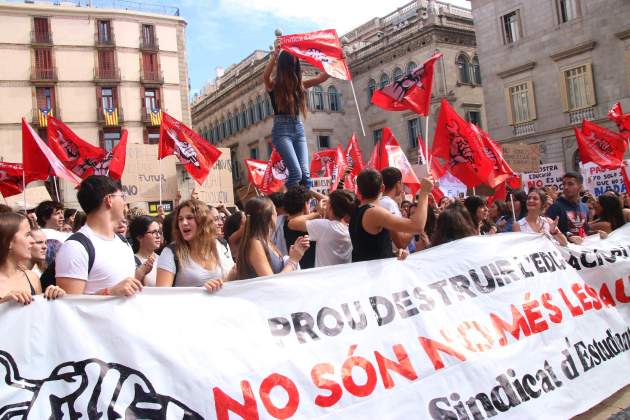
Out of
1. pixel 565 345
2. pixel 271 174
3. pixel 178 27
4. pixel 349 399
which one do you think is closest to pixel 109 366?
pixel 349 399

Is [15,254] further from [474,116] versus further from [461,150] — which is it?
[474,116]

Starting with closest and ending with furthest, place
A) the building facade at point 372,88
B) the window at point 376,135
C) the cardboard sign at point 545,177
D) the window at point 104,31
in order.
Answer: the cardboard sign at point 545,177
the building facade at point 372,88
the window at point 104,31
the window at point 376,135

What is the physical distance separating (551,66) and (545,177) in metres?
12.3

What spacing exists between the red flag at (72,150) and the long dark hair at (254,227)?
584cm

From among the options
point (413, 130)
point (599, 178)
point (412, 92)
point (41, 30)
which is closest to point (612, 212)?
point (412, 92)

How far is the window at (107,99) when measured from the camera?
36.5 m

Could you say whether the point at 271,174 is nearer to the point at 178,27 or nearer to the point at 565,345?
the point at 565,345

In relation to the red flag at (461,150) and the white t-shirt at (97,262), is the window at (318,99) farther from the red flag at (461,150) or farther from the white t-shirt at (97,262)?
the white t-shirt at (97,262)

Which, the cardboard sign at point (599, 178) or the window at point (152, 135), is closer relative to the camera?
the cardboard sign at point (599, 178)

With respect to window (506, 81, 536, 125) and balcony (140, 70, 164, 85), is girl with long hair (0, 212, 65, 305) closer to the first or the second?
window (506, 81, 536, 125)

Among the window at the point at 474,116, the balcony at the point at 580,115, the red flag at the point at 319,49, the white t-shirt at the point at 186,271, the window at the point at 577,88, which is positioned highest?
the window at the point at 474,116

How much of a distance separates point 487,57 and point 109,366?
92.5ft

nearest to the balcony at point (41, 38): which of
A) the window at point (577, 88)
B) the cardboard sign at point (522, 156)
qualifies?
the window at point (577, 88)

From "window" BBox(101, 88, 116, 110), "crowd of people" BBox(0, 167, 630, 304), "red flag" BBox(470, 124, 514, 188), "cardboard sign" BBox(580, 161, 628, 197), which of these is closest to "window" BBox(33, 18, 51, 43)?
"window" BBox(101, 88, 116, 110)
